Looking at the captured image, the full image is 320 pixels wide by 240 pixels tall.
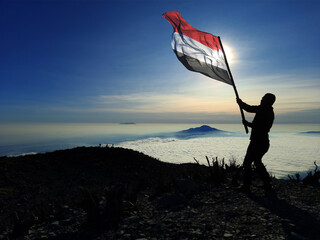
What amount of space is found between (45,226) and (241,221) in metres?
4.08

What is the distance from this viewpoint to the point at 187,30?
6.64 meters

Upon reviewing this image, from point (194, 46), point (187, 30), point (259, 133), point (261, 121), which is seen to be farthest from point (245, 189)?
point (187, 30)

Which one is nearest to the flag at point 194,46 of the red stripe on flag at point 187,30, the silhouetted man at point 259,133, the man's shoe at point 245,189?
the red stripe on flag at point 187,30

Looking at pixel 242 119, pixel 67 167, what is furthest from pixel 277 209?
pixel 67 167

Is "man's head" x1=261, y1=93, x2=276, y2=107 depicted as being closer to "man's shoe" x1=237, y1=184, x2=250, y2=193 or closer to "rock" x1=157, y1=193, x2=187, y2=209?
"man's shoe" x1=237, y1=184, x2=250, y2=193

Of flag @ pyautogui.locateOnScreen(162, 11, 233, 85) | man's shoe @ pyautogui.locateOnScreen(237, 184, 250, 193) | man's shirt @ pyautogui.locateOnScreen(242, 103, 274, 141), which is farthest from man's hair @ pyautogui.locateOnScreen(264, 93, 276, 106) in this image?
man's shoe @ pyautogui.locateOnScreen(237, 184, 250, 193)

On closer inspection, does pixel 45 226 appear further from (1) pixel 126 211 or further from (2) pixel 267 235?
(2) pixel 267 235

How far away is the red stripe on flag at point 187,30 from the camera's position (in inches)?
258

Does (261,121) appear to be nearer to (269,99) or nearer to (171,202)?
(269,99)

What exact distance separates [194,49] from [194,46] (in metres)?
0.11

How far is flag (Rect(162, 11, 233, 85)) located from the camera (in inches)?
253

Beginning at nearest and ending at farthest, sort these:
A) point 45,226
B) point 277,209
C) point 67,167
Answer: point 277,209 < point 45,226 < point 67,167

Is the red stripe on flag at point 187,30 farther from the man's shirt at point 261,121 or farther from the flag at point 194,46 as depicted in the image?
the man's shirt at point 261,121

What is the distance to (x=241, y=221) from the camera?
3.51 m
